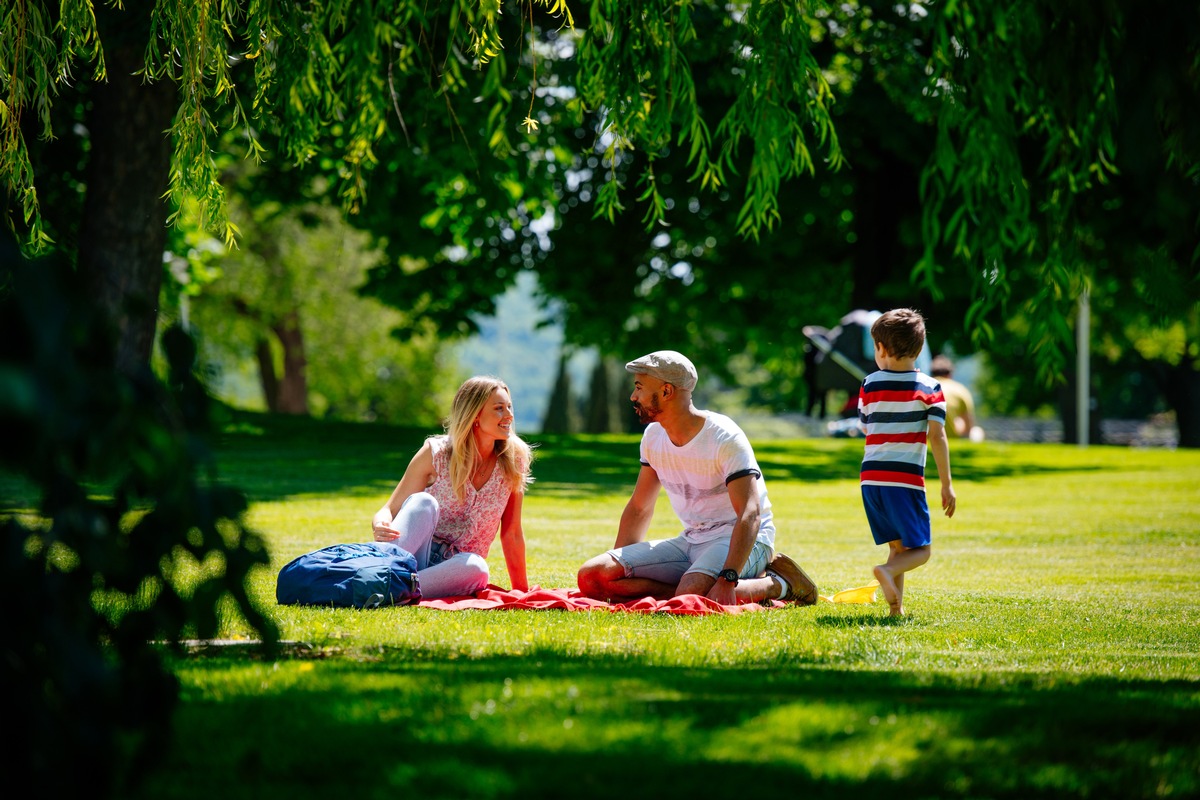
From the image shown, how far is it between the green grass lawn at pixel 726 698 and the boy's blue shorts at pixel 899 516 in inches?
17.7

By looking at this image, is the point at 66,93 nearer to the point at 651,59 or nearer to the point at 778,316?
the point at 651,59

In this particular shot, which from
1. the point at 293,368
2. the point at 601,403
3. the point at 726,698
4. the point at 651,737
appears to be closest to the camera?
the point at 651,737

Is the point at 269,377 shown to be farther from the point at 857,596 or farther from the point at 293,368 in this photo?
the point at 857,596

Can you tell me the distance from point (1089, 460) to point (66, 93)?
676 inches

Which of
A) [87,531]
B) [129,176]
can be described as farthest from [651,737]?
[129,176]

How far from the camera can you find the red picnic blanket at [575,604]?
7.36 meters

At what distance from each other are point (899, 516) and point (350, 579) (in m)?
2.95

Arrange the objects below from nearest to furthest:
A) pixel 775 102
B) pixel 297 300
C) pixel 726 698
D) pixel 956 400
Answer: pixel 726 698, pixel 775 102, pixel 956 400, pixel 297 300

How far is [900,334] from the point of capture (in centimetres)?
753

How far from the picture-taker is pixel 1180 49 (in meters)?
4.27

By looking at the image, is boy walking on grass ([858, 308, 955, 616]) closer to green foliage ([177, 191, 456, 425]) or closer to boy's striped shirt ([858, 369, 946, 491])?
boy's striped shirt ([858, 369, 946, 491])

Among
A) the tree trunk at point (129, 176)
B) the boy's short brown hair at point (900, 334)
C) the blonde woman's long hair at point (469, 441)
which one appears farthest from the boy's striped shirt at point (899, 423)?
the tree trunk at point (129, 176)

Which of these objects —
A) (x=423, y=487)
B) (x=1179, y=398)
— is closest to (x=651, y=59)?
(x=423, y=487)

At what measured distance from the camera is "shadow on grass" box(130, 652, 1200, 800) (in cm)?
360
